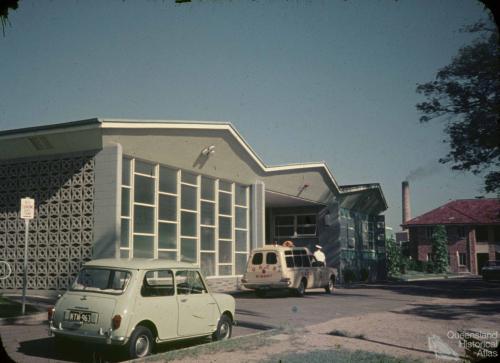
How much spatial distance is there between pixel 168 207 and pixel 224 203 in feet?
13.4

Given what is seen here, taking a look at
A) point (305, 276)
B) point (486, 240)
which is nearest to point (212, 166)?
point (305, 276)

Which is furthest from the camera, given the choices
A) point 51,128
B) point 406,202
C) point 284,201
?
point 406,202

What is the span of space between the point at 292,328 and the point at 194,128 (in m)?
10.9

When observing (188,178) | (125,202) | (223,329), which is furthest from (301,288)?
(223,329)

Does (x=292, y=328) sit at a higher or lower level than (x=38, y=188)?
lower

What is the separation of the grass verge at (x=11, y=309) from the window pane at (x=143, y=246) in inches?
178

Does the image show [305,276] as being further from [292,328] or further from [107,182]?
[292,328]

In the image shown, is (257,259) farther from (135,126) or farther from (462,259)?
(462,259)

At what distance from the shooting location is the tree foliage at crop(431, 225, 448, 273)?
62275 mm

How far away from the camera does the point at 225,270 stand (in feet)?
79.5

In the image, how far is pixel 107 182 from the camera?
58.2 feet

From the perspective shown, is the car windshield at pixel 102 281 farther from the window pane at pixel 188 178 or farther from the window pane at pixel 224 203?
the window pane at pixel 224 203

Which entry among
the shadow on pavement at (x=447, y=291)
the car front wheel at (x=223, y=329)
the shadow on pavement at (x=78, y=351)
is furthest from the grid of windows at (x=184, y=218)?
the shadow on pavement at (x=78, y=351)

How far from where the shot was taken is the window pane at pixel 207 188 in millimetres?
23094
